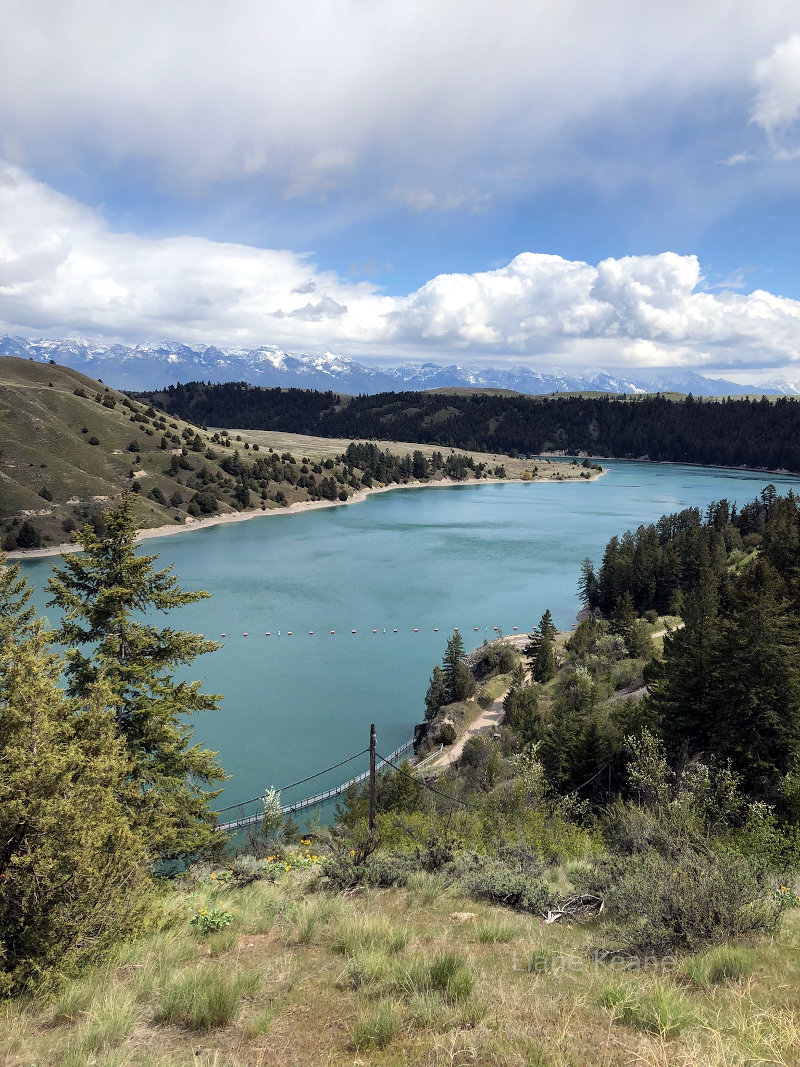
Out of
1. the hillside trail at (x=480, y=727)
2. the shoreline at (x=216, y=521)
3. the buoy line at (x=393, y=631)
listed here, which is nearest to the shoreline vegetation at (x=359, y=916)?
the hillside trail at (x=480, y=727)

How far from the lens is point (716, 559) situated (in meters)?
66.7

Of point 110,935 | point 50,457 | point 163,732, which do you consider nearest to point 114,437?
point 50,457

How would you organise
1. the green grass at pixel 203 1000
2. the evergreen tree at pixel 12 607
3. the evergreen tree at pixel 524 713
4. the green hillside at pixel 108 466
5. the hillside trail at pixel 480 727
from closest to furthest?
1. the green grass at pixel 203 1000
2. the evergreen tree at pixel 12 607
3. the evergreen tree at pixel 524 713
4. the hillside trail at pixel 480 727
5. the green hillside at pixel 108 466

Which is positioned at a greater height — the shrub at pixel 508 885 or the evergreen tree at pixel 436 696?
the shrub at pixel 508 885

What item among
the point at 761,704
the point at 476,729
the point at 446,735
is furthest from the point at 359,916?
the point at 476,729

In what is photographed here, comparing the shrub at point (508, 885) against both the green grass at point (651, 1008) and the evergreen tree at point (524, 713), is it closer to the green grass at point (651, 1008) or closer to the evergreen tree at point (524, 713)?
the green grass at point (651, 1008)

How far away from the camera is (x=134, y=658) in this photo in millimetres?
17047

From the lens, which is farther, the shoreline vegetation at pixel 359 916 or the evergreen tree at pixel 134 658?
the evergreen tree at pixel 134 658

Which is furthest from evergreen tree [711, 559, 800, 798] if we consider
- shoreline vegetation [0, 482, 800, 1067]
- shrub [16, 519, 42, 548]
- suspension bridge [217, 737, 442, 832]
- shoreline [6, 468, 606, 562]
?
shrub [16, 519, 42, 548]

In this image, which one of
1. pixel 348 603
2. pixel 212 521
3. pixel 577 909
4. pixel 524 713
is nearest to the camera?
pixel 577 909

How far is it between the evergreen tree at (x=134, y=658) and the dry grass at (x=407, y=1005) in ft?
27.6

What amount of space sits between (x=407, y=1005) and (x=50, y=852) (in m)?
5.32

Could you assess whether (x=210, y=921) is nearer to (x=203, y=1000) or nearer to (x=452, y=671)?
(x=203, y=1000)

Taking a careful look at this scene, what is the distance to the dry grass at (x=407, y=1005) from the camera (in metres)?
5.37
